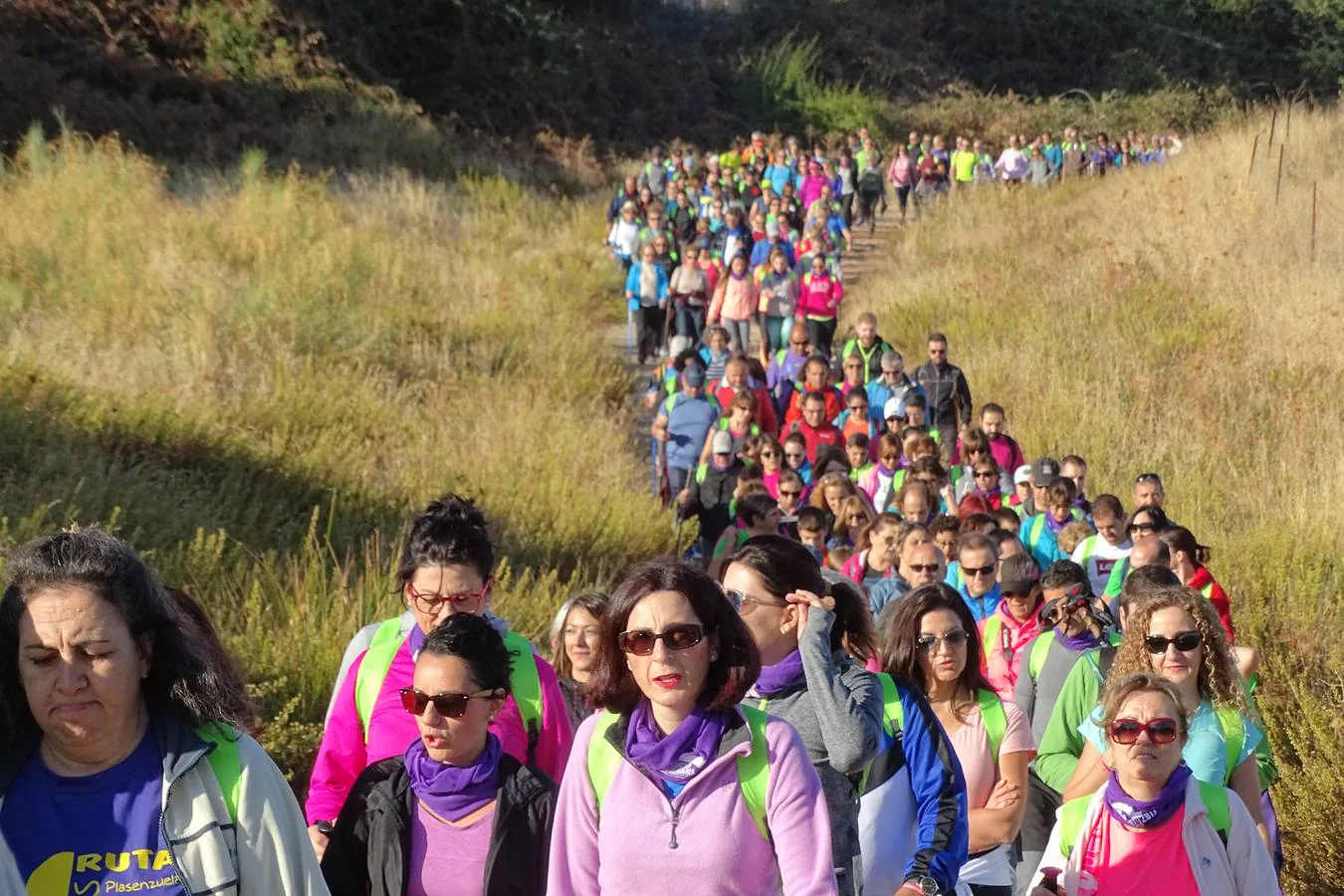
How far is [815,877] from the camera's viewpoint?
10.9ft

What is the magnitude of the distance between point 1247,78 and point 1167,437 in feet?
126

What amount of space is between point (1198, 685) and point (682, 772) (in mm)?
2233

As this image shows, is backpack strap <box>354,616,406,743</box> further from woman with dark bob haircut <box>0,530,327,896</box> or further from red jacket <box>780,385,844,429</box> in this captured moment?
red jacket <box>780,385,844,429</box>

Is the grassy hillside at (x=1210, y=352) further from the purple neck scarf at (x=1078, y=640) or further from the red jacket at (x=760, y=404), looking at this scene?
the red jacket at (x=760, y=404)

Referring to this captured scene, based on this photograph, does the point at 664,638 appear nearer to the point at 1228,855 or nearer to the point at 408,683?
the point at 408,683

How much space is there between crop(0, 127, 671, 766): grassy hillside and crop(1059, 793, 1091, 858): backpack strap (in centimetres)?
331

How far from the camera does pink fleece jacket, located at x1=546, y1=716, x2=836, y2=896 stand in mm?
3371

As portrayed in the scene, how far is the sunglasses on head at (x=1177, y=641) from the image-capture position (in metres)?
4.99

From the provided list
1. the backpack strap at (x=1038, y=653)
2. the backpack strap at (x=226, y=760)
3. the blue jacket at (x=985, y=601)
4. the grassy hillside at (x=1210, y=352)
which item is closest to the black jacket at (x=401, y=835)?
the backpack strap at (x=226, y=760)

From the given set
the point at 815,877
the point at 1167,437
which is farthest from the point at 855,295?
the point at 815,877

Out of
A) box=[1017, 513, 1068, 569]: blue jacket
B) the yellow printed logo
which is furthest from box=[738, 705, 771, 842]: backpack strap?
box=[1017, 513, 1068, 569]: blue jacket

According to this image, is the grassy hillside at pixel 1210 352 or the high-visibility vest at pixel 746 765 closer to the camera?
the high-visibility vest at pixel 746 765

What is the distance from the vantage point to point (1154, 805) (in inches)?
168

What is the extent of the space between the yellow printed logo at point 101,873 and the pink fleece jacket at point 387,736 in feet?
4.81
